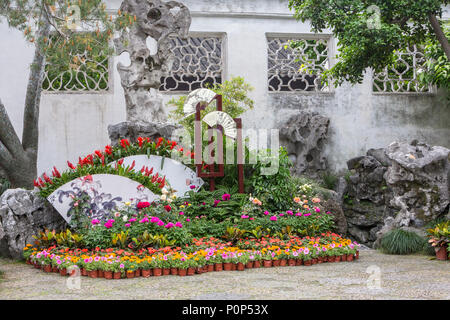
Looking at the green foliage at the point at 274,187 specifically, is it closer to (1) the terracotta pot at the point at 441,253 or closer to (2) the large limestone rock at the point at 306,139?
(1) the terracotta pot at the point at 441,253

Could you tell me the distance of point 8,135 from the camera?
29.7 ft

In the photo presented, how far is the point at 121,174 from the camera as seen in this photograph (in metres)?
6.86

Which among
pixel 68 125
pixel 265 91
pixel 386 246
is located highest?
pixel 265 91

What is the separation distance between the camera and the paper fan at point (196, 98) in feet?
25.8

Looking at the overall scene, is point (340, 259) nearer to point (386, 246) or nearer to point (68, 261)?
point (386, 246)

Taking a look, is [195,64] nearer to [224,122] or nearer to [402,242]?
[224,122]

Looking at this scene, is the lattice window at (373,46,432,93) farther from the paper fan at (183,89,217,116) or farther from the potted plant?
the potted plant

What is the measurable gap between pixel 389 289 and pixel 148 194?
3.47 metres

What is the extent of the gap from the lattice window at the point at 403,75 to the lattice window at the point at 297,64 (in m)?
1.46

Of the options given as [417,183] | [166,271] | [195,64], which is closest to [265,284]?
[166,271]

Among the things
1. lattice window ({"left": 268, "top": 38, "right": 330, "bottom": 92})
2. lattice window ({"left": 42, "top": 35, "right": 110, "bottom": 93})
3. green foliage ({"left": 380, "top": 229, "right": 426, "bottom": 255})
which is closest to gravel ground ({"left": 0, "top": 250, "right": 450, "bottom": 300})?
green foliage ({"left": 380, "top": 229, "right": 426, "bottom": 255})

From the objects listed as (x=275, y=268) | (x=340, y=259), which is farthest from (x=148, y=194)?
(x=340, y=259)

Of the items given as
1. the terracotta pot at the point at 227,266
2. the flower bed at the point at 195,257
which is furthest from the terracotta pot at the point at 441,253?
the terracotta pot at the point at 227,266

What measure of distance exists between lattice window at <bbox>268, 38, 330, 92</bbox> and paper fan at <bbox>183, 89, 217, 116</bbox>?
16.6ft
